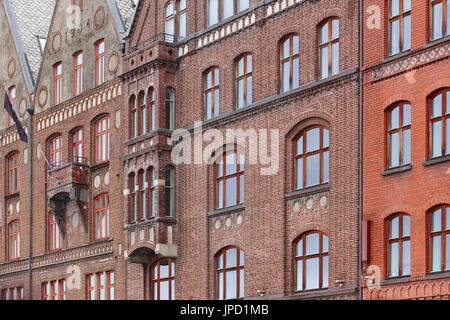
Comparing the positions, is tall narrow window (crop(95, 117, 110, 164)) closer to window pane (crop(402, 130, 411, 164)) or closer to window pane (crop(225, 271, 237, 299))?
window pane (crop(225, 271, 237, 299))

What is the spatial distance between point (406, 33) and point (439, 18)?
1.45 metres

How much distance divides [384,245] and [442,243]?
7.70ft

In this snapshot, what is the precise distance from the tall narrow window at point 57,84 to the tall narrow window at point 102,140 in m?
3.97

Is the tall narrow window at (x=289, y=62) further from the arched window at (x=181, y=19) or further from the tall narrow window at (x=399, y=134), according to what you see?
the arched window at (x=181, y=19)

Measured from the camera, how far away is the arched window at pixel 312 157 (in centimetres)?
3875

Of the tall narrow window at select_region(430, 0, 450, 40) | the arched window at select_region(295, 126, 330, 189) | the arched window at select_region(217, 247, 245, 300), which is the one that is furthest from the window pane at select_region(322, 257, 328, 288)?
the tall narrow window at select_region(430, 0, 450, 40)

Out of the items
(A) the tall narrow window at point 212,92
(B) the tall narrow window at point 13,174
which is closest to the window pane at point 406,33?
(A) the tall narrow window at point 212,92

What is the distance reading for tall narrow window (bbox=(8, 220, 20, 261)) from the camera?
185 feet

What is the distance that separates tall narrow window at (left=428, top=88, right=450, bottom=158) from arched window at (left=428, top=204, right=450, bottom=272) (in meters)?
1.62

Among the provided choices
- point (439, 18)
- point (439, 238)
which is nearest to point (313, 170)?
point (439, 238)

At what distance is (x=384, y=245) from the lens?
35812 mm

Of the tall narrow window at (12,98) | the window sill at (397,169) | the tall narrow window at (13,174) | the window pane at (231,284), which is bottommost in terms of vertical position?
the window pane at (231,284)
